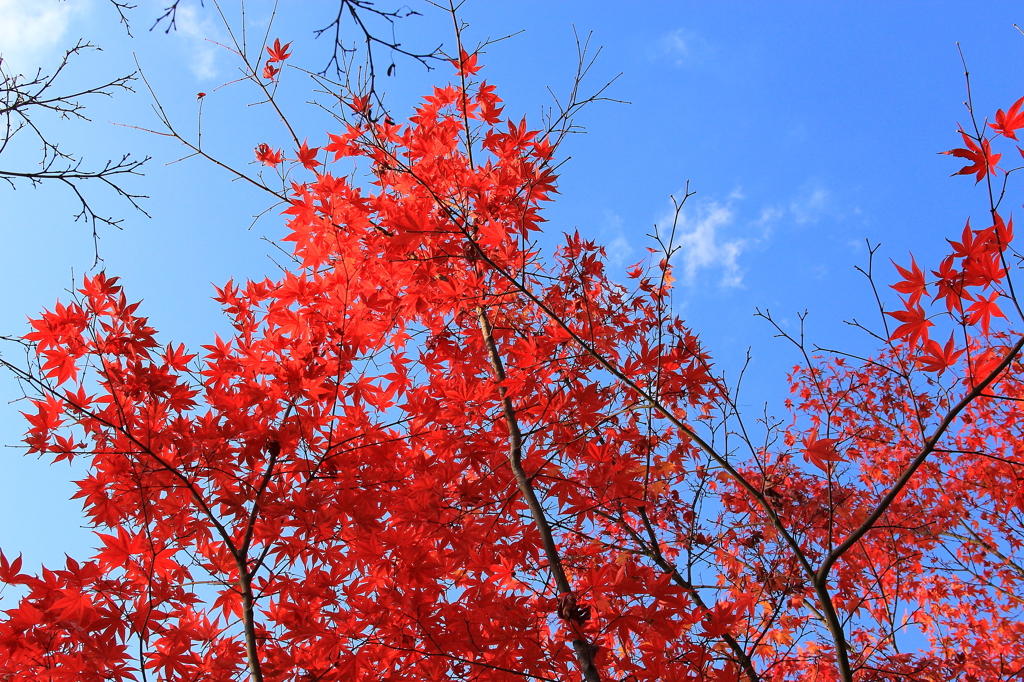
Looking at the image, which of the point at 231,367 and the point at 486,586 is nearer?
the point at 486,586

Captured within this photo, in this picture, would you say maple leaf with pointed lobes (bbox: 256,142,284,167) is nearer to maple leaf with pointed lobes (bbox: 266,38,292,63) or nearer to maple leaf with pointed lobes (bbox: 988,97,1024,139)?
maple leaf with pointed lobes (bbox: 266,38,292,63)

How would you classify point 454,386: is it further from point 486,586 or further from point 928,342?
point 928,342

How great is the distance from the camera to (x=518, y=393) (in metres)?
3.38

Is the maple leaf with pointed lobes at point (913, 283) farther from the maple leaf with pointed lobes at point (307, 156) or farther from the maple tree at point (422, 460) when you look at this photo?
the maple leaf with pointed lobes at point (307, 156)

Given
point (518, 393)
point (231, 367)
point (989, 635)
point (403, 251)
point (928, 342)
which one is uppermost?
point (403, 251)

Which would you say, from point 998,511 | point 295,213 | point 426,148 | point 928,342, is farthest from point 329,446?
point 998,511

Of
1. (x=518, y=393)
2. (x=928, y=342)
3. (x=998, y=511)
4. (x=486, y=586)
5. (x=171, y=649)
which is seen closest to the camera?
(x=928, y=342)

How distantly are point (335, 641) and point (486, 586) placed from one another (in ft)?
2.46

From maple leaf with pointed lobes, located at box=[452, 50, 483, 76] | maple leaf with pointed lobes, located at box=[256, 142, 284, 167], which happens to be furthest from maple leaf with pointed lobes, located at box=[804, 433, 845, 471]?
maple leaf with pointed lobes, located at box=[256, 142, 284, 167]

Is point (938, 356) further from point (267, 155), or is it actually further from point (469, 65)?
point (267, 155)

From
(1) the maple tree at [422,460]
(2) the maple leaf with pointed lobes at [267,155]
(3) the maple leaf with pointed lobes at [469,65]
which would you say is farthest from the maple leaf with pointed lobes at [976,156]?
(2) the maple leaf with pointed lobes at [267,155]

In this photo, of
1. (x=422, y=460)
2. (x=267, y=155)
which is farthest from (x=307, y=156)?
(x=422, y=460)

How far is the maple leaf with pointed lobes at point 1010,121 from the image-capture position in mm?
2095

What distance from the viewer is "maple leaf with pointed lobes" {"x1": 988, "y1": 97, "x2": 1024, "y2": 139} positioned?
209 cm
